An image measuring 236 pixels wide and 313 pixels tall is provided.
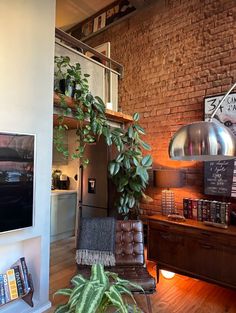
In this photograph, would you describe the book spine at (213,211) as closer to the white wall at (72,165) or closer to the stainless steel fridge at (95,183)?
the stainless steel fridge at (95,183)

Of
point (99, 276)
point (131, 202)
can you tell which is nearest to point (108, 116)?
point (131, 202)

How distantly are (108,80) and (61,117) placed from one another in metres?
1.51

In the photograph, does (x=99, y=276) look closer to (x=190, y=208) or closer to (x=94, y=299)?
(x=94, y=299)

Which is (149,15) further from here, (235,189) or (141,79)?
(235,189)

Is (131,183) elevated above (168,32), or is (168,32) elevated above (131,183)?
(168,32)

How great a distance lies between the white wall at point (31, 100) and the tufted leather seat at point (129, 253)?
20.5 inches

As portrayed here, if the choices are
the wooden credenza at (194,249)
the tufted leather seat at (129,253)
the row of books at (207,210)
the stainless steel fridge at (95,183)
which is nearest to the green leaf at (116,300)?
the tufted leather seat at (129,253)

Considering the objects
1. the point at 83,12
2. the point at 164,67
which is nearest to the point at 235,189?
the point at 164,67

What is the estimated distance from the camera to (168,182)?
321 cm

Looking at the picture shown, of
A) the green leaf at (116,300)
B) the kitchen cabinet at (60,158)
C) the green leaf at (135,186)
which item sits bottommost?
the green leaf at (116,300)

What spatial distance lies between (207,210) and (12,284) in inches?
90.4

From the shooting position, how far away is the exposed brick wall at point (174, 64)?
326cm

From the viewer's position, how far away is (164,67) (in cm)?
382

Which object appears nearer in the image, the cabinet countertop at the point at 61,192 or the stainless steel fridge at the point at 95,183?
the stainless steel fridge at the point at 95,183
